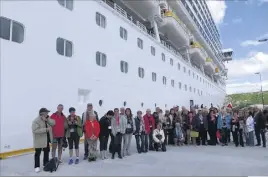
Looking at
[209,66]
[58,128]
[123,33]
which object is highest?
[209,66]

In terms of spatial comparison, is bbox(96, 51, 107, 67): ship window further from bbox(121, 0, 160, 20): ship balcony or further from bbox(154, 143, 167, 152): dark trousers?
bbox(121, 0, 160, 20): ship balcony

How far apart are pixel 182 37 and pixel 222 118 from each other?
1872 centimetres

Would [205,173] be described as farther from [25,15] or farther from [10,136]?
[25,15]

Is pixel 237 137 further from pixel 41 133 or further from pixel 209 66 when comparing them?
pixel 209 66

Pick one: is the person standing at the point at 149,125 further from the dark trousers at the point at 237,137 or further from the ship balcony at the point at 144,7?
the ship balcony at the point at 144,7

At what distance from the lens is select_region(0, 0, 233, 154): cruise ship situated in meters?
8.07

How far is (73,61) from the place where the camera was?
424 inches

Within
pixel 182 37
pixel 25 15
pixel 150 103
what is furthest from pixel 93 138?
pixel 182 37

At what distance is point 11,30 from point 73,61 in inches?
120

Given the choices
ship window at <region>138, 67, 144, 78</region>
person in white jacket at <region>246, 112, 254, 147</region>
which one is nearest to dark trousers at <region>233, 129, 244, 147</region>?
person in white jacket at <region>246, 112, 254, 147</region>

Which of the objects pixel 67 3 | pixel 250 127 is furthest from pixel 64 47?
pixel 250 127

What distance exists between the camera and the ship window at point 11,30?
26.2 feet

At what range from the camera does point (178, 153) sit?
9109 mm

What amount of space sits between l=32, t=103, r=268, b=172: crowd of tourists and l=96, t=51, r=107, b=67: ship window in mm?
3402
